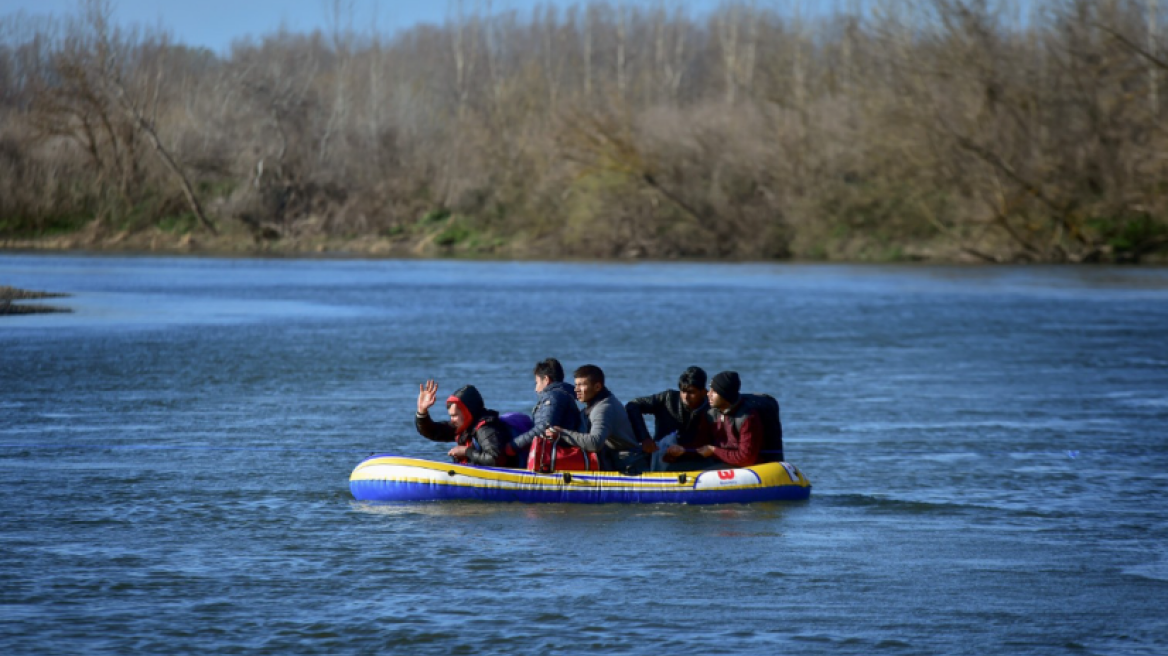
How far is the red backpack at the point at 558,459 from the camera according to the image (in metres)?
11.9

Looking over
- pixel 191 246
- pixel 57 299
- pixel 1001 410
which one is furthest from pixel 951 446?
pixel 191 246

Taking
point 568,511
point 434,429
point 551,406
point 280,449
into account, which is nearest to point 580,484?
point 568,511

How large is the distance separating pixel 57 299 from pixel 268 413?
19004mm

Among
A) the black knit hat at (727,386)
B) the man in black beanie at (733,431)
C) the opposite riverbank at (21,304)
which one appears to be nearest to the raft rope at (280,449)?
the man in black beanie at (733,431)

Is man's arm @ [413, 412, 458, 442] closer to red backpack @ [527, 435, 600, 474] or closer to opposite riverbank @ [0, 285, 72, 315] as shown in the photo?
red backpack @ [527, 435, 600, 474]

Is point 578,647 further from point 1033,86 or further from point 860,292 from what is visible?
point 1033,86

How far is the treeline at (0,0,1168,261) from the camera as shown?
55719 millimetres

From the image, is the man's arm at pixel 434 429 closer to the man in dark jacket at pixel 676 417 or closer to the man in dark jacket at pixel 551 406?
the man in dark jacket at pixel 551 406

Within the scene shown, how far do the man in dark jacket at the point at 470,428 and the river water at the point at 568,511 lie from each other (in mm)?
401

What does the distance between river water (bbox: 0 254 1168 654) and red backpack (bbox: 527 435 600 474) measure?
32 cm

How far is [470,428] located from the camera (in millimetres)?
12148

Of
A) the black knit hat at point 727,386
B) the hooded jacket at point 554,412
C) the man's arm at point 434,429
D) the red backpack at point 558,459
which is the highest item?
the black knit hat at point 727,386

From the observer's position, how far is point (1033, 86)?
56.5 metres

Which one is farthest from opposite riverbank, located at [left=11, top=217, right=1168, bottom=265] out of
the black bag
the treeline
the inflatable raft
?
the inflatable raft
